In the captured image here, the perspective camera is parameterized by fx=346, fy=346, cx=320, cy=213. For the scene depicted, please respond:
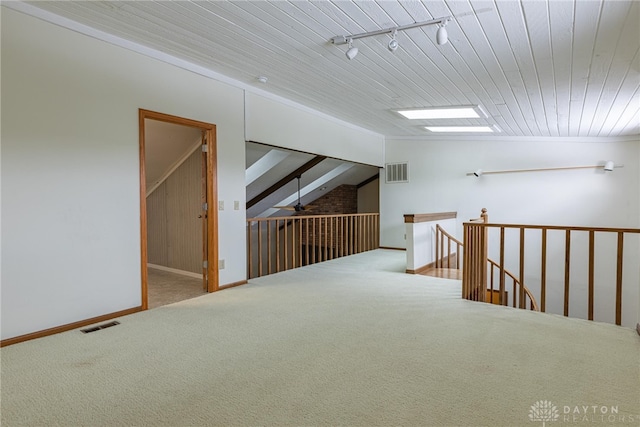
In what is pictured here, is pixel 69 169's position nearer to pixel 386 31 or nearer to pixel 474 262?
pixel 386 31

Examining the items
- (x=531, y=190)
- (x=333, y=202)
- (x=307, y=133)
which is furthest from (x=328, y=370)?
(x=333, y=202)

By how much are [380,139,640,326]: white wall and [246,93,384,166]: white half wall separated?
3.19 feet

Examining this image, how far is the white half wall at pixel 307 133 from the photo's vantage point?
181 inches

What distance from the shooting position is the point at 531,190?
6.45 metres

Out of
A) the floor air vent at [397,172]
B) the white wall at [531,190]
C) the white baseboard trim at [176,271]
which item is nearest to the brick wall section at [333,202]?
the white wall at [531,190]

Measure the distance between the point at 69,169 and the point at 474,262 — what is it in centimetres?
410

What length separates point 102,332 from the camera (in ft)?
9.36

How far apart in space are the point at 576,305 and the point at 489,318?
160 inches

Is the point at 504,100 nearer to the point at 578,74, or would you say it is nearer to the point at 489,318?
the point at 578,74

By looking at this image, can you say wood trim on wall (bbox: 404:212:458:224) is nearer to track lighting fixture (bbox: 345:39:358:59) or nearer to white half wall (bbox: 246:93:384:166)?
white half wall (bbox: 246:93:384:166)

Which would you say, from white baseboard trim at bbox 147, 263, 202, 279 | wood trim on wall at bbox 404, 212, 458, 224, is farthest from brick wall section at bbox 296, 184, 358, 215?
white baseboard trim at bbox 147, 263, 202, 279

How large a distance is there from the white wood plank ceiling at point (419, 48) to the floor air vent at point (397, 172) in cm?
285

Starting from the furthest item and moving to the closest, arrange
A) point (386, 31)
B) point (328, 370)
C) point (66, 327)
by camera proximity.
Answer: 1. point (66, 327)
2. point (386, 31)
3. point (328, 370)

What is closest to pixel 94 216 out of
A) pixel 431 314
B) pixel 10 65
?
pixel 10 65
